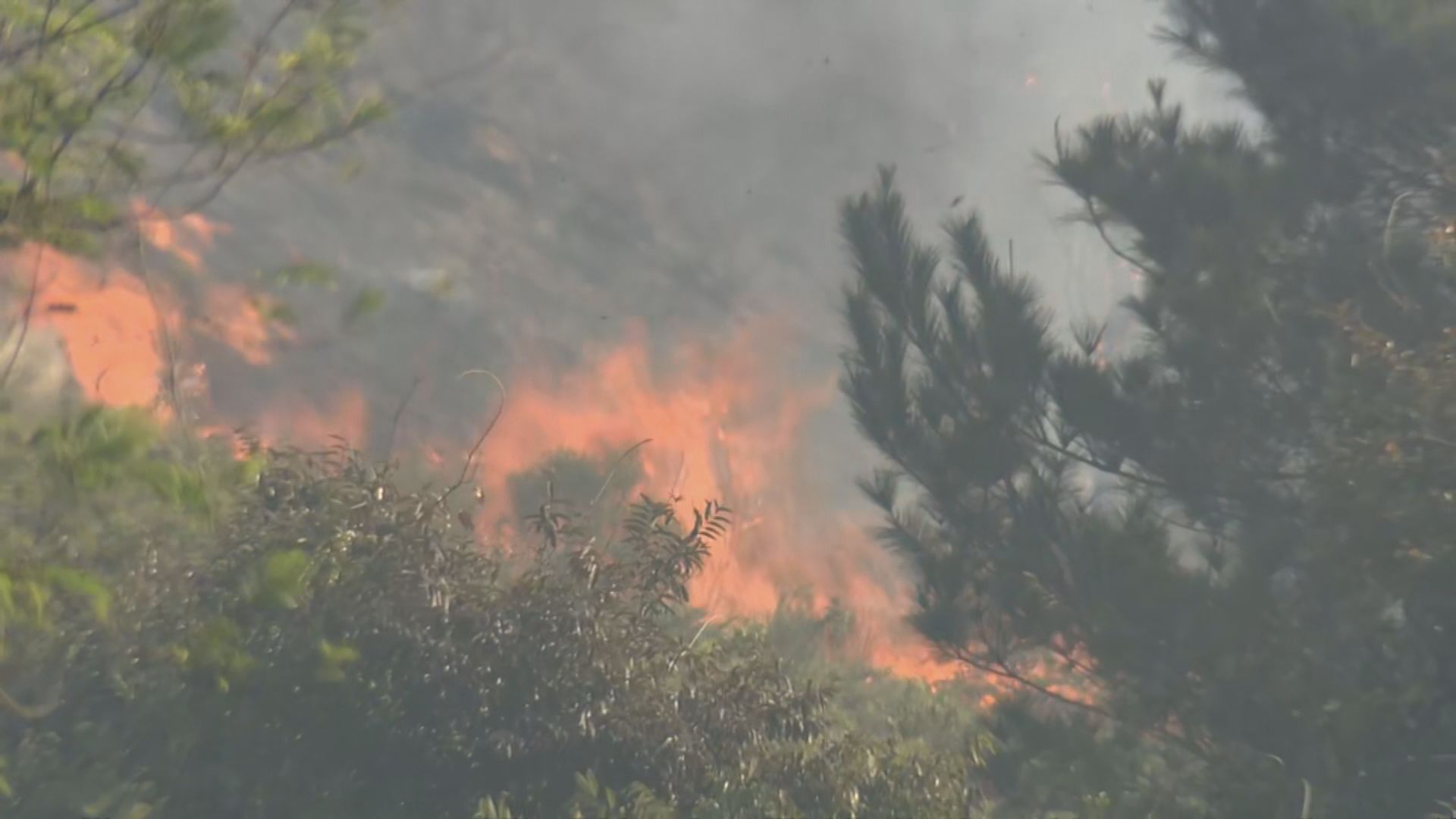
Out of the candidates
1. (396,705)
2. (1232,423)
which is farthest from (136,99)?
(1232,423)

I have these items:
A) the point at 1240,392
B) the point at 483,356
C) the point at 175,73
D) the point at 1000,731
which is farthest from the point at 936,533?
the point at 483,356

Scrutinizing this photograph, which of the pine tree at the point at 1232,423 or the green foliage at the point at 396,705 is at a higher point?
the pine tree at the point at 1232,423

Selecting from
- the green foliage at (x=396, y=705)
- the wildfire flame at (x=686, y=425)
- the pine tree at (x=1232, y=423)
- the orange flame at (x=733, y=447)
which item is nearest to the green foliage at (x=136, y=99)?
the green foliage at (x=396, y=705)

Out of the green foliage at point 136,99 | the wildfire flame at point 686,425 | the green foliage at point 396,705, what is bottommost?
the green foliage at point 396,705

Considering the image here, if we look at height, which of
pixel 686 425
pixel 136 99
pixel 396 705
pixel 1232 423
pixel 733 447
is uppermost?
pixel 686 425

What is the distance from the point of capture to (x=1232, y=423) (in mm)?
4336

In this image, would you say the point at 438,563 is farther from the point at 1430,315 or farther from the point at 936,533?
the point at 1430,315

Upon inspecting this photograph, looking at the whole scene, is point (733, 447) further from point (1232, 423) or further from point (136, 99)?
point (136, 99)

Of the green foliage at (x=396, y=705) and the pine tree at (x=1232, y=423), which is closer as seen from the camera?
the pine tree at (x=1232, y=423)

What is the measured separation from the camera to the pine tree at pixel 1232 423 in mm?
3004

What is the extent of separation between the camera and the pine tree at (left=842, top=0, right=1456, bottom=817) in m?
3.00

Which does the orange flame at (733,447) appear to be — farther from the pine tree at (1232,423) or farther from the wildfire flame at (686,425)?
the pine tree at (1232,423)

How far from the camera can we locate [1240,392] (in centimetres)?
429

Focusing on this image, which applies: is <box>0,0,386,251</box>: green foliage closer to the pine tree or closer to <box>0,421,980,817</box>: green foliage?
<box>0,421,980,817</box>: green foliage
